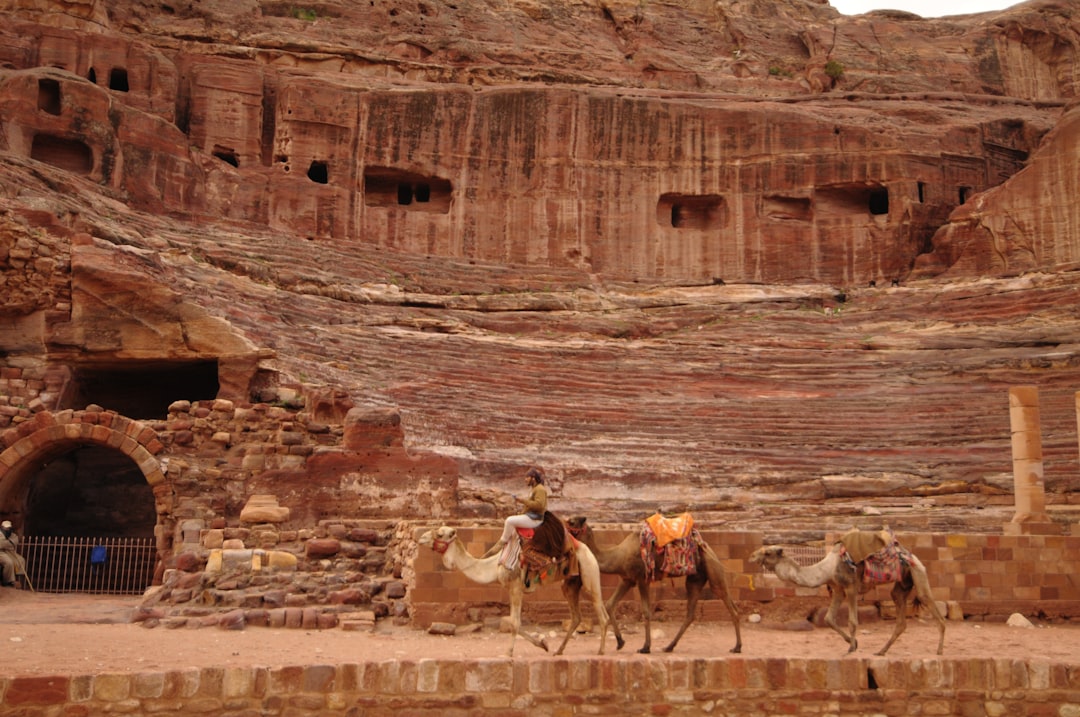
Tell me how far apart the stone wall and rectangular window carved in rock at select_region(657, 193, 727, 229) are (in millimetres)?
25182

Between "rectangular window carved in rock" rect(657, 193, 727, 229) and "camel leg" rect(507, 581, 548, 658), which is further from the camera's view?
"rectangular window carved in rock" rect(657, 193, 727, 229)

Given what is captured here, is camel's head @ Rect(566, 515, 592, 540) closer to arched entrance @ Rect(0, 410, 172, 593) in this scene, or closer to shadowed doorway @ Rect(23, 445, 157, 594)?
arched entrance @ Rect(0, 410, 172, 593)

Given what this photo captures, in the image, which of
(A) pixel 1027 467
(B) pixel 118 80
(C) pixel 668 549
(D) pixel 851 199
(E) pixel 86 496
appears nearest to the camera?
(C) pixel 668 549

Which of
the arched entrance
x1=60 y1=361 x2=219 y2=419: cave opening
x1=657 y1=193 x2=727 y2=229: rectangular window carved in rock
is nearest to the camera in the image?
the arched entrance

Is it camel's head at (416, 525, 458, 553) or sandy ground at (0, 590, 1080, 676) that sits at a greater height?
camel's head at (416, 525, 458, 553)

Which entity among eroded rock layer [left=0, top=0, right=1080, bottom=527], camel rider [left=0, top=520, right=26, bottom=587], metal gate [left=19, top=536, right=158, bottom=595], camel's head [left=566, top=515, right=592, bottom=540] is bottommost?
metal gate [left=19, top=536, right=158, bottom=595]

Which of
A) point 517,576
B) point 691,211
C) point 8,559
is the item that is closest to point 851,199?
point 691,211

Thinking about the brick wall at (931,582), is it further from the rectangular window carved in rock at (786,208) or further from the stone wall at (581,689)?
the rectangular window carved in rock at (786,208)

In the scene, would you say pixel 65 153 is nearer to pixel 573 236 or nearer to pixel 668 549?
pixel 573 236

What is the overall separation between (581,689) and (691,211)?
27.1 metres

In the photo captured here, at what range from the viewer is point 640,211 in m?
32.8

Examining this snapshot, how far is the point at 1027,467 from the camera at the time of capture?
15422 mm

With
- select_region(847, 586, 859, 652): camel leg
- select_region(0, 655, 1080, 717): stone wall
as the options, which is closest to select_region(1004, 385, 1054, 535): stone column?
select_region(847, 586, 859, 652): camel leg

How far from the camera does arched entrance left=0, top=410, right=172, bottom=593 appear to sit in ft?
51.1
